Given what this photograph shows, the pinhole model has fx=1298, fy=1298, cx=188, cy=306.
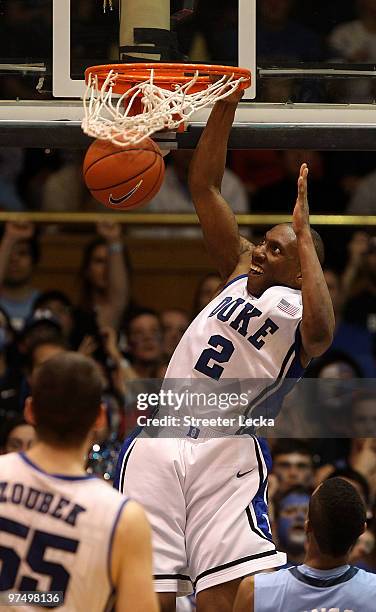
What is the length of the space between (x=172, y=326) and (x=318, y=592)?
2349mm

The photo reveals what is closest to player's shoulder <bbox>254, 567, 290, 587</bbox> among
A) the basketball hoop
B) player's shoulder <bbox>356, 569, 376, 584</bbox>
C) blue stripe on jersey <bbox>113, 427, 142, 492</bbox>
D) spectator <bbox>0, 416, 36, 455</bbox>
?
player's shoulder <bbox>356, 569, 376, 584</bbox>

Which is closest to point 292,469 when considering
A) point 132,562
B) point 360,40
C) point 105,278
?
point 105,278

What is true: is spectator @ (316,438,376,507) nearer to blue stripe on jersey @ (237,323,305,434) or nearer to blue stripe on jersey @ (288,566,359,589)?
blue stripe on jersey @ (237,323,305,434)

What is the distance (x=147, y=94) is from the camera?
4480 mm

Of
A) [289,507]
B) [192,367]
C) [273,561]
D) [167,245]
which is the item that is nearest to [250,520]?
[273,561]

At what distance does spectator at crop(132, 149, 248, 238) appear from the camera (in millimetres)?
5887

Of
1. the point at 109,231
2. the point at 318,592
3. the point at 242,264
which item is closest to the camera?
the point at 318,592

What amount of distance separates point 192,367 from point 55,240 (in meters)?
1.70

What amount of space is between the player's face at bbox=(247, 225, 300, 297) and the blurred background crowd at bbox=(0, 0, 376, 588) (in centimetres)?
Answer: 79

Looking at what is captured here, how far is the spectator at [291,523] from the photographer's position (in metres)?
5.41

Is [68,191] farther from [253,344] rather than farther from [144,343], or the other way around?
[253,344]

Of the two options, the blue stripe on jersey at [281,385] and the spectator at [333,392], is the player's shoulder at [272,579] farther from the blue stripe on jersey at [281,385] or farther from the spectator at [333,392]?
the spectator at [333,392]

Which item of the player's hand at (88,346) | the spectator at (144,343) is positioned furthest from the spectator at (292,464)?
the player's hand at (88,346)

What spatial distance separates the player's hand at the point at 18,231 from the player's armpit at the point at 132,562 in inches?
126
